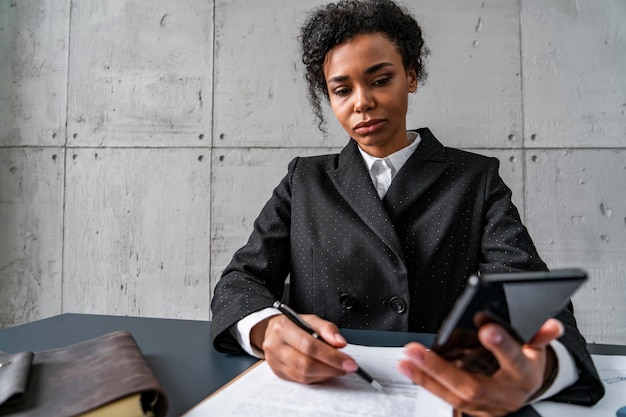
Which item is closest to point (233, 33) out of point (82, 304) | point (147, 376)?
point (82, 304)

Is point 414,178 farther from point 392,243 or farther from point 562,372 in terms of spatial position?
point 562,372

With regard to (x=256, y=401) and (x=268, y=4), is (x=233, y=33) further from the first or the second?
(x=256, y=401)

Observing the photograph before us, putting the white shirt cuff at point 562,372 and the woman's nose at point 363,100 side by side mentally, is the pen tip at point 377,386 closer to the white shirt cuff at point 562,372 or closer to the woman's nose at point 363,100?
the white shirt cuff at point 562,372

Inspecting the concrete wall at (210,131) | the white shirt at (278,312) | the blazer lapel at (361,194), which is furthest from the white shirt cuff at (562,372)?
the concrete wall at (210,131)

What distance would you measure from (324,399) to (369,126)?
0.70 metres

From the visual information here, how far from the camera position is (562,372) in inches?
21.4

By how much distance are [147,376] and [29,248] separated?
2.16m

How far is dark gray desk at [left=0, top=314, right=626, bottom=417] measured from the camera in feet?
2.02

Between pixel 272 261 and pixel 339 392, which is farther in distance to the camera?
pixel 272 261

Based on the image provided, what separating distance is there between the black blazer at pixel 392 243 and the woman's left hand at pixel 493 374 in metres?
0.51

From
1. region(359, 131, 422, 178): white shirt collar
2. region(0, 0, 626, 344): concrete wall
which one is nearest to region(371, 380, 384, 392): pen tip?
region(359, 131, 422, 178): white shirt collar

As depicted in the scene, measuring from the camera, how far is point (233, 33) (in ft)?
6.90

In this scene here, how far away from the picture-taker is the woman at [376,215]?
1.03 metres

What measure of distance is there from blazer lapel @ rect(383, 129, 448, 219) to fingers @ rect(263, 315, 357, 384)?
20.9 inches
